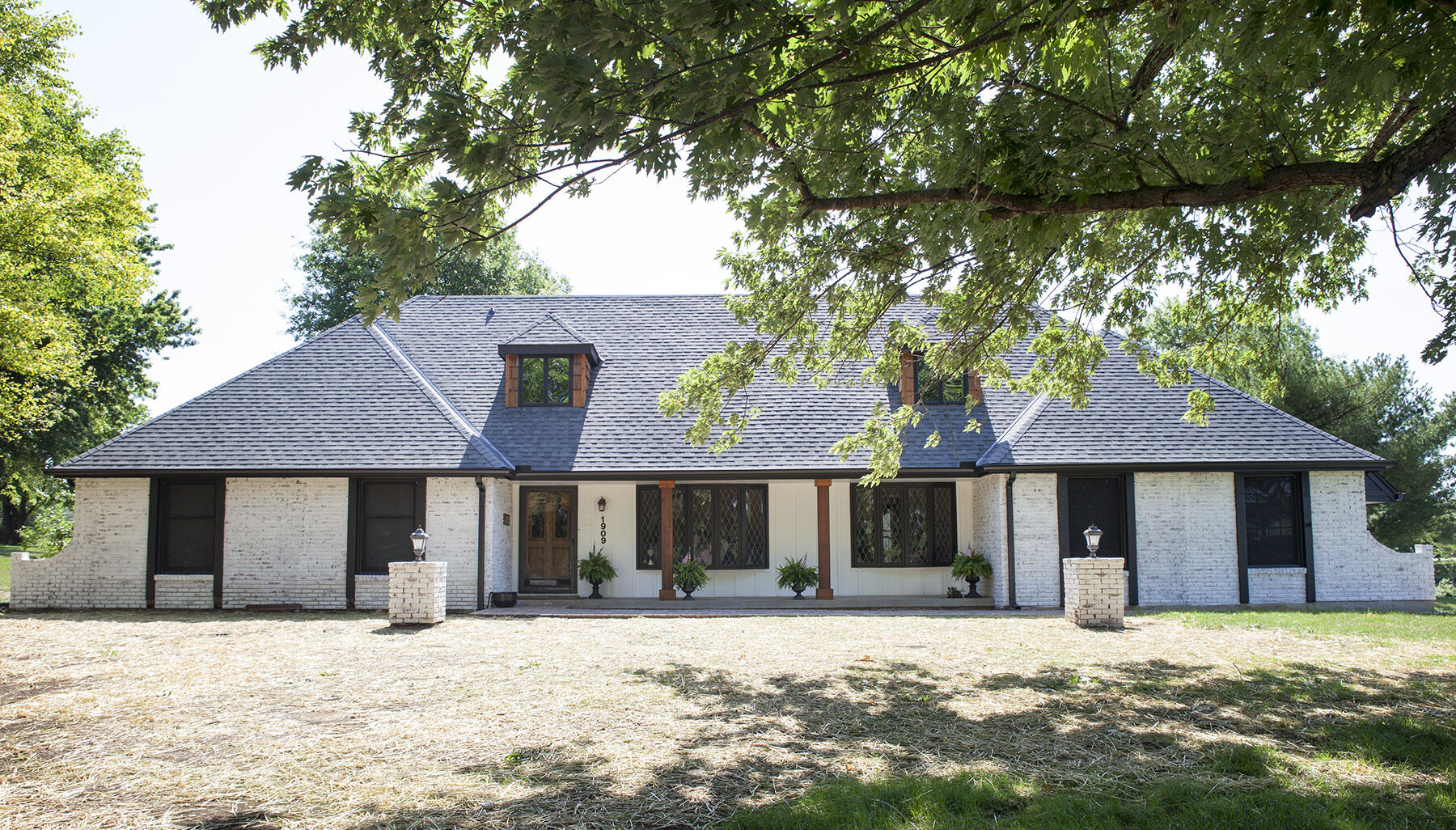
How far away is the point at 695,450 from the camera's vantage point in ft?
54.5

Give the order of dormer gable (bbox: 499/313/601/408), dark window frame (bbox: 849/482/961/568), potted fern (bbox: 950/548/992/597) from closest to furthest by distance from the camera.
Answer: potted fern (bbox: 950/548/992/597), dark window frame (bbox: 849/482/961/568), dormer gable (bbox: 499/313/601/408)

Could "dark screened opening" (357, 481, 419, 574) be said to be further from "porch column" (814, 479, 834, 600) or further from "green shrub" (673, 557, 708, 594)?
"porch column" (814, 479, 834, 600)

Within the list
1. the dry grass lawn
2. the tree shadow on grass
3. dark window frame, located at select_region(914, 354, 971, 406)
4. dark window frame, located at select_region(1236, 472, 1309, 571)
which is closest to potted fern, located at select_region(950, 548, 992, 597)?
dark window frame, located at select_region(914, 354, 971, 406)

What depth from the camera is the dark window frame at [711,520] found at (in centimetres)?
1717

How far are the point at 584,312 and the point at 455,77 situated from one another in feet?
44.6

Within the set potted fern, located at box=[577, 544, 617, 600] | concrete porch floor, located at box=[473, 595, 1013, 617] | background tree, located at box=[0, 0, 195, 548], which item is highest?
background tree, located at box=[0, 0, 195, 548]

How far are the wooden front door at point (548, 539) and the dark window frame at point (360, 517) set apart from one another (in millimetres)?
2304

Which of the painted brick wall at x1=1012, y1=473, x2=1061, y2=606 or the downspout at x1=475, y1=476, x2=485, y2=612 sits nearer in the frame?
the downspout at x1=475, y1=476, x2=485, y2=612

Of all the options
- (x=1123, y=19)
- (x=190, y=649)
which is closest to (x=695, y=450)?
(x=190, y=649)

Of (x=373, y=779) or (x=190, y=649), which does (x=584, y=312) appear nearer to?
(x=190, y=649)

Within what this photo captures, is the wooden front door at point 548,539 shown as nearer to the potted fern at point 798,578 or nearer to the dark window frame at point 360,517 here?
the dark window frame at point 360,517

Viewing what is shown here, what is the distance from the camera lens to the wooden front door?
17.1 m

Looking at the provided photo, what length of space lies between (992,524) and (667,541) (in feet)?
19.7

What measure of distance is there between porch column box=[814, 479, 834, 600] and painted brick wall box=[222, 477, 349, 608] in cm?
845
